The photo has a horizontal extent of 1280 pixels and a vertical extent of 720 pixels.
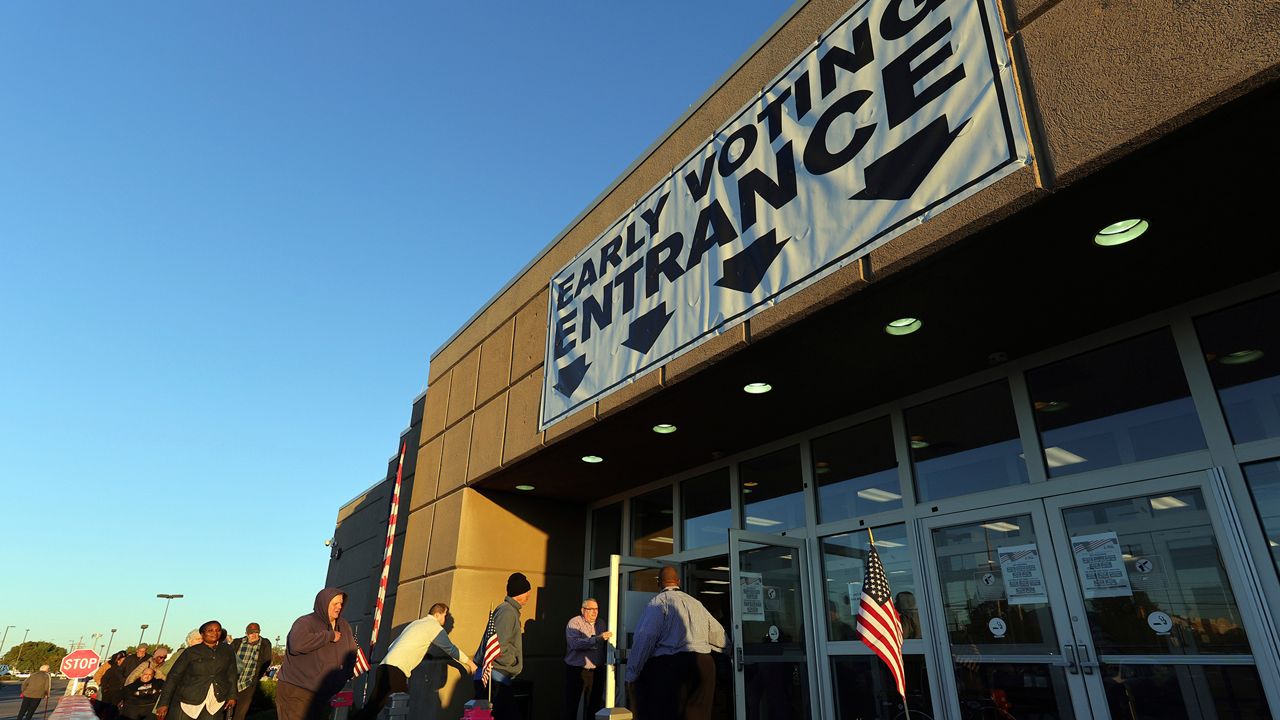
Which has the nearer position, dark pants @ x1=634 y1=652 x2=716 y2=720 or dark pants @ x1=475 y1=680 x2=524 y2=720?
dark pants @ x1=634 y1=652 x2=716 y2=720

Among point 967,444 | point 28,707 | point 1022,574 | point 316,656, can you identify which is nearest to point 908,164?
point 967,444

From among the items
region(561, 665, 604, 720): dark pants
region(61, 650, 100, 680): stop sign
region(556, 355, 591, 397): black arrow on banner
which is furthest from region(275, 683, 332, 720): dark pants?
region(61, 650, 100, 680): stop sign

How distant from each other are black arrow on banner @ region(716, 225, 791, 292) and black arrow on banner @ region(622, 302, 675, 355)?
769 millimetres

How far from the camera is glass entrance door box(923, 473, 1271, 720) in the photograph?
4082 mm

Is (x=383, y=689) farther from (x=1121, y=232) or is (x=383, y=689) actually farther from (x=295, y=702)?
(x=1121, y=232)

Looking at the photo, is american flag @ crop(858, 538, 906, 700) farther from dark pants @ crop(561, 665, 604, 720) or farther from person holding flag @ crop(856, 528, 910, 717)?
dark pants @ crop(561, 665, 604, 720)

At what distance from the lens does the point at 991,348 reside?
206 inches

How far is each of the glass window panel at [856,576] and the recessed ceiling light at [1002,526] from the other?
0.70 m

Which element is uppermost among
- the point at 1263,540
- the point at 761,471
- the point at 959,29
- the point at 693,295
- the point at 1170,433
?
the point at 959,29

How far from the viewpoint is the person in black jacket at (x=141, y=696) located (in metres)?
8.06

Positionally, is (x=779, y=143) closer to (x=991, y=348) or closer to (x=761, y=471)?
(x=991, y=348)

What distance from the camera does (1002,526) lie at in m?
5.21

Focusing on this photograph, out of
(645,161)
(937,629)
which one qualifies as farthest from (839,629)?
(645,161)

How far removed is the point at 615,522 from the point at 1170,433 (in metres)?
6.52
